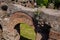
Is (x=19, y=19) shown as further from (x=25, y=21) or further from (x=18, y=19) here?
(x=25, y=21)

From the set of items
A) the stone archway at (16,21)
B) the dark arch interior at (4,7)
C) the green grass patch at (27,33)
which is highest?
the dark arch interior at (4,7)

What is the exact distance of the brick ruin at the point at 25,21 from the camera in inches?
463

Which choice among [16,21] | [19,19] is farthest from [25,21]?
[16,21]

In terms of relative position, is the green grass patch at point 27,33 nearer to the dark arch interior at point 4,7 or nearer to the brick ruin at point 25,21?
the brick ruin at point 25,21

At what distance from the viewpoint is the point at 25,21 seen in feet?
45.1

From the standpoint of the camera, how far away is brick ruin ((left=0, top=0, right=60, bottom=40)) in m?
11.8

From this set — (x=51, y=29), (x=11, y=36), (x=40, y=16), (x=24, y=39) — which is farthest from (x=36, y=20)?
(x=24, y=39)

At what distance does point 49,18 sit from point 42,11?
0.77m

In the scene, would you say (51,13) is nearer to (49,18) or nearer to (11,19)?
(49,18)

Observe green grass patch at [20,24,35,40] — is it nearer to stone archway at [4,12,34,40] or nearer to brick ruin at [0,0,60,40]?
stone archway at [4,12,34,40]

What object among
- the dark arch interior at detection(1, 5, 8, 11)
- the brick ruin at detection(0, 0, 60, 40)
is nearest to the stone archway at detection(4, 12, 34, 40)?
the brick ruin at detection(0, 0, 60, 40)

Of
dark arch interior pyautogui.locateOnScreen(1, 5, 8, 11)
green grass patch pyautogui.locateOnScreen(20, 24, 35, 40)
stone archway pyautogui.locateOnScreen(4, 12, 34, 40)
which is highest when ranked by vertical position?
dark arch interior pyautogui.locateOnScreen(1, 5, 8, 11)

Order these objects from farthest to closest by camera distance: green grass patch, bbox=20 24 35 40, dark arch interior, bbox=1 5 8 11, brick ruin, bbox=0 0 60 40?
1. green grass patch, bbox=20 24 35 40
2. dark arch interior, bbox=1 5 8 11
3. brick ruin, bbox=0 0 60 40

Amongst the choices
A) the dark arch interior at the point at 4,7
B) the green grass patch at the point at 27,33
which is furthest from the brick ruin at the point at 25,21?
the green grass patch at the point at 27,33
